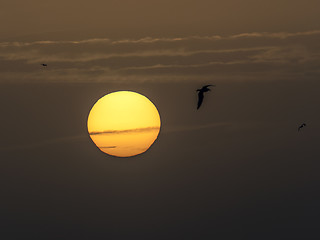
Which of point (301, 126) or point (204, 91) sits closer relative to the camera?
point (204, 91)

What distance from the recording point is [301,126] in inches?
1911

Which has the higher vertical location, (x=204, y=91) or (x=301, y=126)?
(x=301, y=126)

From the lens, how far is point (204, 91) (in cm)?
3462

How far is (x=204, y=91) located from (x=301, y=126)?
17.4 m
